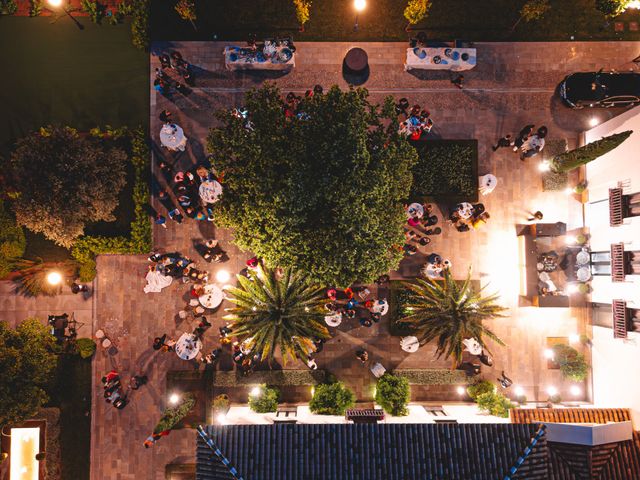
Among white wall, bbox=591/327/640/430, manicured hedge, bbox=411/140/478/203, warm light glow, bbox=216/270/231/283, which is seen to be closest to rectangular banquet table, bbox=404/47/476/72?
manicured hedge, bbox=411/140/478/203

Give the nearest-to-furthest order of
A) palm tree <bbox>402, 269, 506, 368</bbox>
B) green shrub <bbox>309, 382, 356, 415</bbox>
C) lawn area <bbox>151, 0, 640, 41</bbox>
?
palm tree <bbox>402, 269, 506, 368</bbox>, green shrub <bbox>309, 382, 356, 415</bbox>, lawn area <bbox>151, 0, 640, 41</bbox>

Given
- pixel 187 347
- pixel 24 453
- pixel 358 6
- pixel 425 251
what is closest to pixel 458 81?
pixel 358 6

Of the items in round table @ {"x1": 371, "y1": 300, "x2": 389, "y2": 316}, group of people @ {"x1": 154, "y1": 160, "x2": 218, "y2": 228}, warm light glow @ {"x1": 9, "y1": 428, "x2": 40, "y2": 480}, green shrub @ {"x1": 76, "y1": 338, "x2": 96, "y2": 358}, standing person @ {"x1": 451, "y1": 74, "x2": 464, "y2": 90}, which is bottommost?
warm light glow @ {"x1": 9, "y1": 428, "x2": 40, "y2": 480}

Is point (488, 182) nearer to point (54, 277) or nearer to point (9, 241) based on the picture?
point (54, 277)

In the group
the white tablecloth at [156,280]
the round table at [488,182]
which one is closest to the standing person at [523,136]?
the round table at [488,182]

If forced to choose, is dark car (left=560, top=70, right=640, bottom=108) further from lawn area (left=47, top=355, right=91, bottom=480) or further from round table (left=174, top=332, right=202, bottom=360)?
lawn area (left=47, top=355, right=91, bottom=480)

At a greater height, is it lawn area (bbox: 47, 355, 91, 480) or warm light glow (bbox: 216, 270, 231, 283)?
warm light glow (bbox: 216, 270, 231, 283)

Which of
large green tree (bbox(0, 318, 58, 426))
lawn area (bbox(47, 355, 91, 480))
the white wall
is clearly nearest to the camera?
large green tree (bbox(0, 318, 58, 426))
